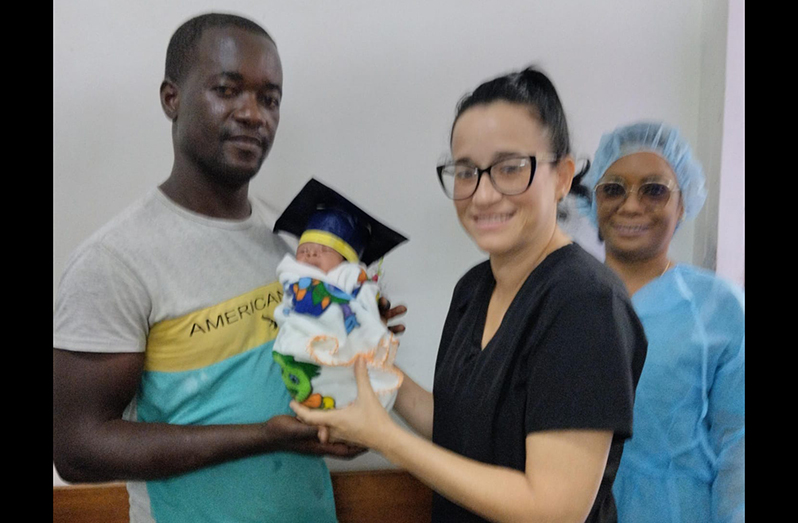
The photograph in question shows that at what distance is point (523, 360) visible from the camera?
74 cm

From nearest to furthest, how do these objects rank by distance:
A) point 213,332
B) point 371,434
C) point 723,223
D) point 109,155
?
1. point 371,434
2. point 213,332
3. point 723,223
4. point 109,155

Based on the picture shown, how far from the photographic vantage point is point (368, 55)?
1.06 metres

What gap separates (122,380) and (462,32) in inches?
32.6

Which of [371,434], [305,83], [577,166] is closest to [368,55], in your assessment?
[305,83]

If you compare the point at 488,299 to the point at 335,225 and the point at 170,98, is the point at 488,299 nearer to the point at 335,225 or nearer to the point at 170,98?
the point at 335,225

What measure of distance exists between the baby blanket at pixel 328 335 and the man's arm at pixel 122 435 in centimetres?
8

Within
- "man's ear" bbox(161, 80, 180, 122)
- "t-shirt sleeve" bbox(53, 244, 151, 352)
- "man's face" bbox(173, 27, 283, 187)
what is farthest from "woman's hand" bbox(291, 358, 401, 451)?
"man's ear" bbox(161, 80, 180, 122)

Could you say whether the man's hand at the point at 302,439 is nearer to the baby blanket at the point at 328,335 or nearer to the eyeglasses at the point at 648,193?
the baby blanket at the point at 328,335

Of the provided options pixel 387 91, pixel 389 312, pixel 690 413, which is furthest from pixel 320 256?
pixel 690 413

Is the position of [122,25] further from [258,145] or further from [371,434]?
[371,434]

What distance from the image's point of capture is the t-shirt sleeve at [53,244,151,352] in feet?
2.67

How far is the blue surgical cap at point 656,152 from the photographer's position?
3.25ft
